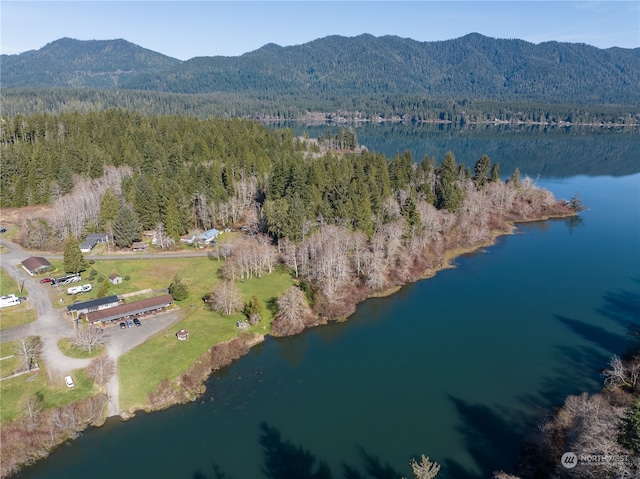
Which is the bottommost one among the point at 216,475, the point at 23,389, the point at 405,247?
the point at 216,475

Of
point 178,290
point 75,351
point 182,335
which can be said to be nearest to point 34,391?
point 75,351

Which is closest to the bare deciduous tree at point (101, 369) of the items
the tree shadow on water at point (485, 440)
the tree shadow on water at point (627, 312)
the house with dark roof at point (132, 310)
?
the house with dark roof at point (132, 310)

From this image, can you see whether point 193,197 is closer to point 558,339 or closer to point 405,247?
point 405,247

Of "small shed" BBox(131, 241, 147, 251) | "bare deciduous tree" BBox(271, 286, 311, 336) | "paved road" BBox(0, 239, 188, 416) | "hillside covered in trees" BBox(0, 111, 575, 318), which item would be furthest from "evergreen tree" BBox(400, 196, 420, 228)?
"small shed" BBox(131, 241, 147, 251)

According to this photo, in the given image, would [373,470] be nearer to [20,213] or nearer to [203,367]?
→ [203,367]

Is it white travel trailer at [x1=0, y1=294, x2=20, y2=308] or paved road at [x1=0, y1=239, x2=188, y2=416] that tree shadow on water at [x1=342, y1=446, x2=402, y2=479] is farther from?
white travel trailer at [x1=0, y1=294, x2=20, y2=308]

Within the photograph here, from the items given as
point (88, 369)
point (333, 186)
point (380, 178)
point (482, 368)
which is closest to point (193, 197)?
point (333, 186)
